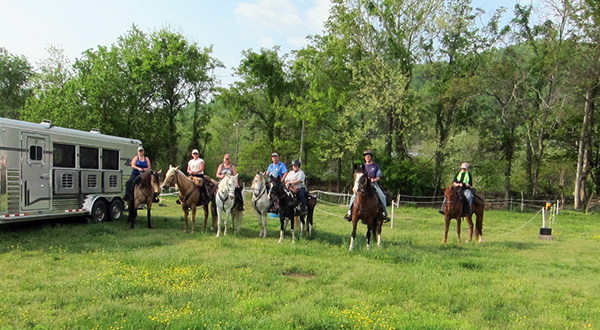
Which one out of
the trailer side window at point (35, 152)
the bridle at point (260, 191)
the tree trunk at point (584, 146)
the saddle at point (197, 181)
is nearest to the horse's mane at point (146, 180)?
the saddle at point (197, 181)

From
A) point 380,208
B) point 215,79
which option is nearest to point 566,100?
point 380,208

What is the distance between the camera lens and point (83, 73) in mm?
35562

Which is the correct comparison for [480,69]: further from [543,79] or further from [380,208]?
[380,208]

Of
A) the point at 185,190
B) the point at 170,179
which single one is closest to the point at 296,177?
the point at 185,190

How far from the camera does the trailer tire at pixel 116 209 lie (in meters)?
14.1

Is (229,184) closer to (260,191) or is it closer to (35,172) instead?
(260,191)

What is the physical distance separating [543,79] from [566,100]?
99.0 inches

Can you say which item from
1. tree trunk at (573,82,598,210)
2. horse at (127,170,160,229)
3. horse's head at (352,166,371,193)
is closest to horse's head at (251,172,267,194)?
horse's head at (352,166,371,193)

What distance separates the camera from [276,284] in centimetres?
670

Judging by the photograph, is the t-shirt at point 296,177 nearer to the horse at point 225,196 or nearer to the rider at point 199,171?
the horse at point 225,196

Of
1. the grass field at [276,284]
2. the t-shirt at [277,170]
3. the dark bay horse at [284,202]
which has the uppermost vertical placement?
the t-shirt at [277,170]

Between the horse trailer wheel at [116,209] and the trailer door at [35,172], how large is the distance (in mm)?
2757

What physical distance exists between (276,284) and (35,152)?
28.2 feet

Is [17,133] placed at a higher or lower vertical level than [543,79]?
lower
